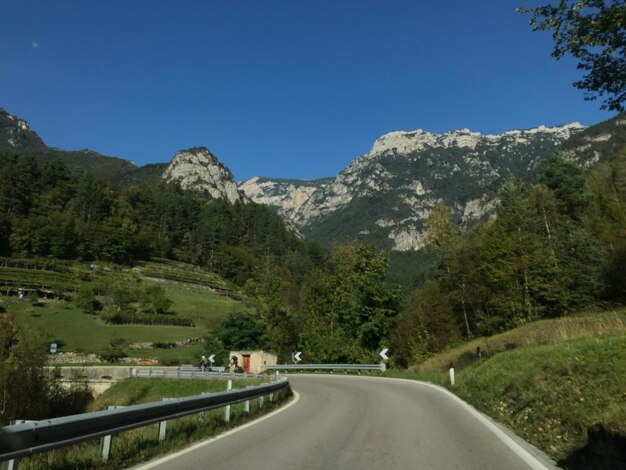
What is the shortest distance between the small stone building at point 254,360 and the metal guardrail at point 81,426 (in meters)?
37.3

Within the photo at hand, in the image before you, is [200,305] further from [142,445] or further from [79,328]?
[142,445]

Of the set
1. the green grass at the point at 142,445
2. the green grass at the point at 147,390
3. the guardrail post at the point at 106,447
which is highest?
the guardrail post at the point at 106,447

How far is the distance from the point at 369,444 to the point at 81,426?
4.64 m

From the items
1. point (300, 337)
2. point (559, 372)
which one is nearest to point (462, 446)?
point (559, 372)

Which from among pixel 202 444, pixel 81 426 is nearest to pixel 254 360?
pixel 202 444

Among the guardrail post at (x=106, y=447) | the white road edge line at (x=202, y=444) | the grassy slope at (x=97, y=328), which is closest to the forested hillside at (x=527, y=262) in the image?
the grassy slope at (x=97, y=328)

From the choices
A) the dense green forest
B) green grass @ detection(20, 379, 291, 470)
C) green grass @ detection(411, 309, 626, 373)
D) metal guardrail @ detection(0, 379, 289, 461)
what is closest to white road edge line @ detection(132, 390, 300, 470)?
green grass @ detection(20, 379, 291, 470)

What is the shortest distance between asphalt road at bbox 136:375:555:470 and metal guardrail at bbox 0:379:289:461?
82 cm

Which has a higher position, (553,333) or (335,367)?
(553,333)

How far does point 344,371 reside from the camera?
3981cm

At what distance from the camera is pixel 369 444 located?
8.16 meters

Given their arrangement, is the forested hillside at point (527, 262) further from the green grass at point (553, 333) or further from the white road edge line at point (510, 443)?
the white road edge line at point (510, 443)

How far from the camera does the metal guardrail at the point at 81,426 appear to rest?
16.1 ft

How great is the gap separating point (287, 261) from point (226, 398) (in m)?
143
